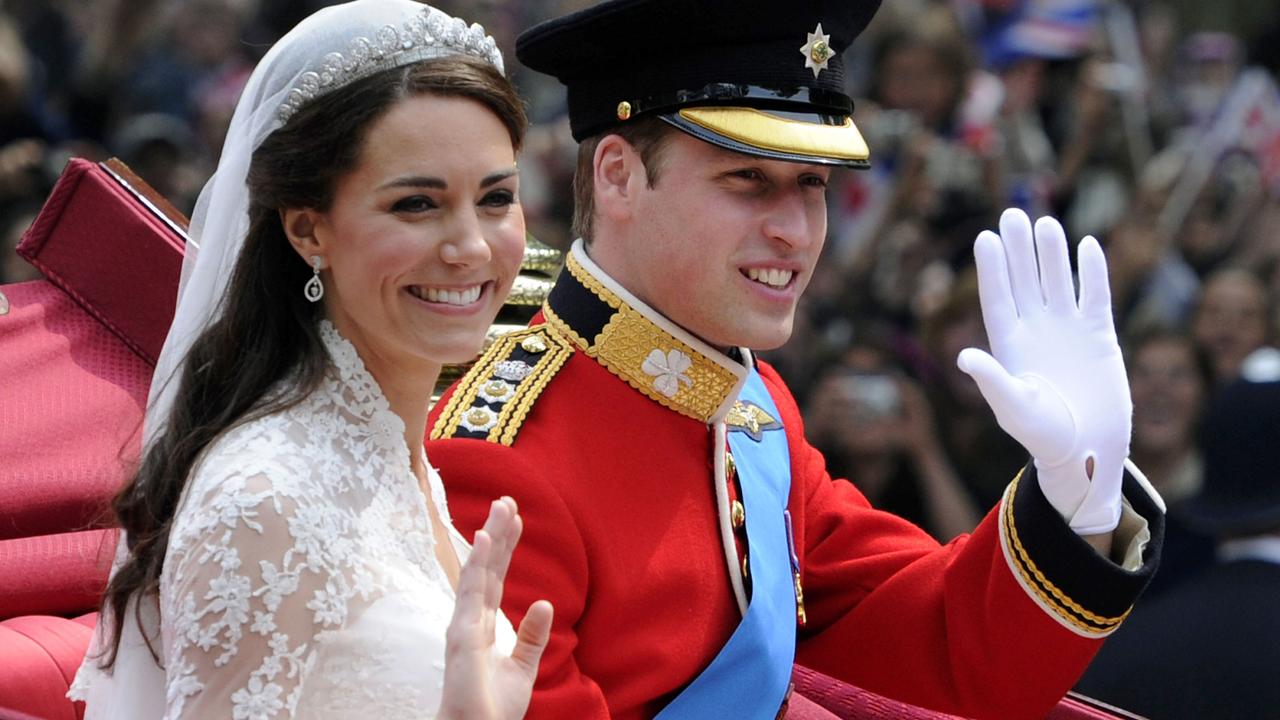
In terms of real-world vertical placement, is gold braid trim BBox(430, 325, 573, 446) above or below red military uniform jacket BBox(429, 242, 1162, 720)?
above

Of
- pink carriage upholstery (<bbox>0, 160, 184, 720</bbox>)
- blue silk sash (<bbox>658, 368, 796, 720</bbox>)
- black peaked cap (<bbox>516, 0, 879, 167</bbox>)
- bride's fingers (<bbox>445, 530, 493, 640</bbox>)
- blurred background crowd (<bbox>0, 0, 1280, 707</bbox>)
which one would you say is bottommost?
blurred background crowd (<bbox>0, 0, 1280, 707</bbox>)

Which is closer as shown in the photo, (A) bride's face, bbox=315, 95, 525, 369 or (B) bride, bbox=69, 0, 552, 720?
(B) bride, bbox=69, 0, 552, 720

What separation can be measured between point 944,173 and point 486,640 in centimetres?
511

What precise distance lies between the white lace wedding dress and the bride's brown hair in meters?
0.05

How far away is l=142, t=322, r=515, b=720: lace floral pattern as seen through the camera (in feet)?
6.32

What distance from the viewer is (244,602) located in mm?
1918

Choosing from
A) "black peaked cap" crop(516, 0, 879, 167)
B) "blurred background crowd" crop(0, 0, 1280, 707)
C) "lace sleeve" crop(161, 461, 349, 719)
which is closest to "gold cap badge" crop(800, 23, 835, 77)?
"black peaked cap" crop(516, 0, 879, 167)

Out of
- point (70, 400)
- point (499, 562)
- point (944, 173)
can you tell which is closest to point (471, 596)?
point (499, 562)

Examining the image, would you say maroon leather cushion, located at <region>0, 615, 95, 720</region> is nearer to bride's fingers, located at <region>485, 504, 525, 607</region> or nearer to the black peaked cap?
bride's fingers, located at <region>485, 504, 525, 607</region>

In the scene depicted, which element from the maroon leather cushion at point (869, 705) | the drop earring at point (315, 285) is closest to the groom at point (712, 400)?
the maroon leather cushion at point (869, 705)

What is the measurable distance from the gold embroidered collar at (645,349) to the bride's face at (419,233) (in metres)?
0.48

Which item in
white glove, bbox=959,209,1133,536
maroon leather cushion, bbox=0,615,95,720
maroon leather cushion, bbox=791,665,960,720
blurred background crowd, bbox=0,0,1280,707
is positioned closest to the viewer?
maroon leather cushion, bbox=0,615,95,720

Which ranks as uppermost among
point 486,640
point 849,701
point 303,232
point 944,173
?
point 303,232

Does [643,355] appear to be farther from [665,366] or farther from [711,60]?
[711,60]
